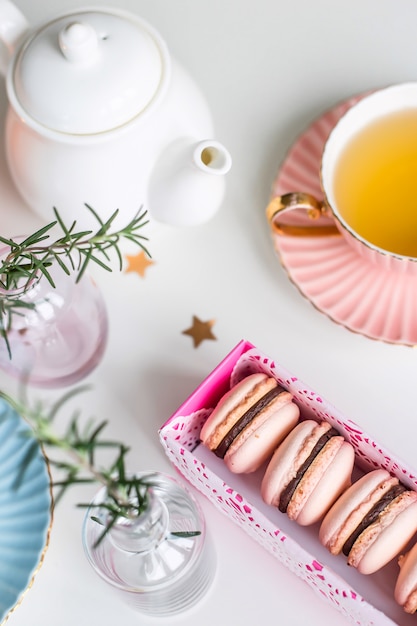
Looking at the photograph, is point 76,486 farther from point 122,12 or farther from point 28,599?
point 122,12

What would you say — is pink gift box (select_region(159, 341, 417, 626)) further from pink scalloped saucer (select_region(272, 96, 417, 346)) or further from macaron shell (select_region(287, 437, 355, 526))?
pink scalloped saucer (select_region(272, 96, 417, 346))

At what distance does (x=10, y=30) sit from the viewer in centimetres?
72

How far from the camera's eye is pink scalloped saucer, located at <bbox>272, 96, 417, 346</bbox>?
79 cm

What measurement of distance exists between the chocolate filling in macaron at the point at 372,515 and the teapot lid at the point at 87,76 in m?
0.42

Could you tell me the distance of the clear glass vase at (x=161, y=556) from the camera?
0.62 metres

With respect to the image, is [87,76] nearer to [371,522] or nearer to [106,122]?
[106,122]

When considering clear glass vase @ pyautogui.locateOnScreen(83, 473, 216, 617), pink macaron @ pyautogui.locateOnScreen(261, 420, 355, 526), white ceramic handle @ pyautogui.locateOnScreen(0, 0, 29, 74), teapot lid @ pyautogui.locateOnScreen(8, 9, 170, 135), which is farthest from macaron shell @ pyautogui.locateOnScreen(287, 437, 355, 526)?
white ceramic handle @ pyautogui.locateOnScreen(0, 0, 29, 74)

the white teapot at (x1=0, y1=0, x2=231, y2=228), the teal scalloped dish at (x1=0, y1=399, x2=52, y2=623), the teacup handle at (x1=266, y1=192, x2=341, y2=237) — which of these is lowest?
the teal scalloped dish at (x1=0, y1=399, x2=52, y2=623)

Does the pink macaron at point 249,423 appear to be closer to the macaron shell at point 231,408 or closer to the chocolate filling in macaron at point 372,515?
the macaron shell at point 231,408

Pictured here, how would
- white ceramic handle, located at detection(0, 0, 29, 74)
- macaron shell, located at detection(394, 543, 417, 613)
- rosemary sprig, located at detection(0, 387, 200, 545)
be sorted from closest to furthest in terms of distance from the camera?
1. rosemary sprig, located at detection(0, 387, 200, 545)
2. macaron shell, located at detection(394, 543, 417, 613)
3. white ceramic handle, located at detection(0, 0, 29, 74)

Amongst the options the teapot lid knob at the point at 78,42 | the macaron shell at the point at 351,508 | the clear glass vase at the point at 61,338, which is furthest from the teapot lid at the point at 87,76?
the macaron shell at the point at 351,508

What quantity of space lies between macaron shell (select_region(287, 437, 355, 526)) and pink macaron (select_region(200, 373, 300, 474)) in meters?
0.05

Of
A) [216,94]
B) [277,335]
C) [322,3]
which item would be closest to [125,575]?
[277,335]

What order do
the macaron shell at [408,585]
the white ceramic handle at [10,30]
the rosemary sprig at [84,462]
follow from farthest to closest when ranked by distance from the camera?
Result: 1. the white ceramic handle at [10,30]
2. the macaron shell at [408,585]
3. the rosemary sprig at [84,462]
